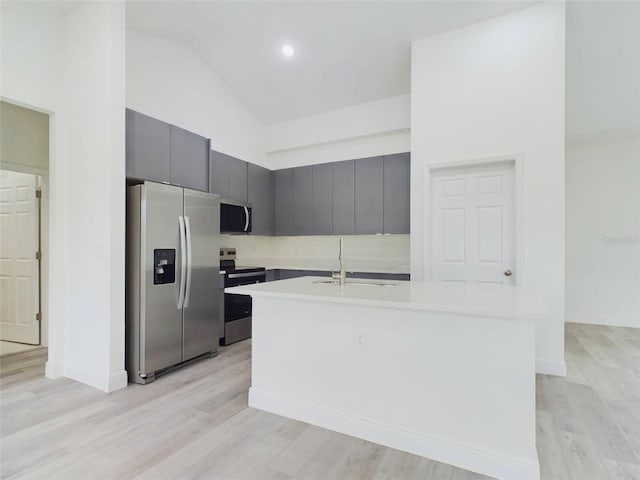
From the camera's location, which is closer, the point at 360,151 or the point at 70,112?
the point at 70,112

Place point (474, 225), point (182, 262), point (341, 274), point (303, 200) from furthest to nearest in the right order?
point (303, 200) → point (474, 225) → point (182, 262) → point (341, 274)

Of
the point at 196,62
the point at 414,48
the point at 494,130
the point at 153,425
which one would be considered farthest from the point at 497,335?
the point at 196,62

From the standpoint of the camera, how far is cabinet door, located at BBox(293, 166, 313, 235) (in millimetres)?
5000

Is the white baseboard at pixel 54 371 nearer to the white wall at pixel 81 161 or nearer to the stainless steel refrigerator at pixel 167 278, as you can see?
the white wall at pixel 81 161

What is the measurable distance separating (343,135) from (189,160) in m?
2.28

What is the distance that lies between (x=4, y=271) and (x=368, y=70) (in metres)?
5.23

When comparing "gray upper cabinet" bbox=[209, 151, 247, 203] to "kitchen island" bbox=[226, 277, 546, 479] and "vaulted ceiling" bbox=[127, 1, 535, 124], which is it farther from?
"kitchen island" bbox=[226, 277, 546, 479]

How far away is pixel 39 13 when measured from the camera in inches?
117

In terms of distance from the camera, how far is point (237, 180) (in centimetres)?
462

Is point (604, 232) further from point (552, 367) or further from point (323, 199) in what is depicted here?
point (323, 199)

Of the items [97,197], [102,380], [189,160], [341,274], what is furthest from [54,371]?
[341,274]

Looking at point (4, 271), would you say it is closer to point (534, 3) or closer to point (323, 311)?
point (323, 311)

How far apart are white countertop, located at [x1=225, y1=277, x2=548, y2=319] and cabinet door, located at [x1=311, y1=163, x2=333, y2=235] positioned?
2.34 metres

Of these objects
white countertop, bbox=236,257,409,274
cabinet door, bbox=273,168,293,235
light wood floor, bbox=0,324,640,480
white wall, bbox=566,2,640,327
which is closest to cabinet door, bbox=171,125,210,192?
cabinet door, bbox=273,168,293,235
